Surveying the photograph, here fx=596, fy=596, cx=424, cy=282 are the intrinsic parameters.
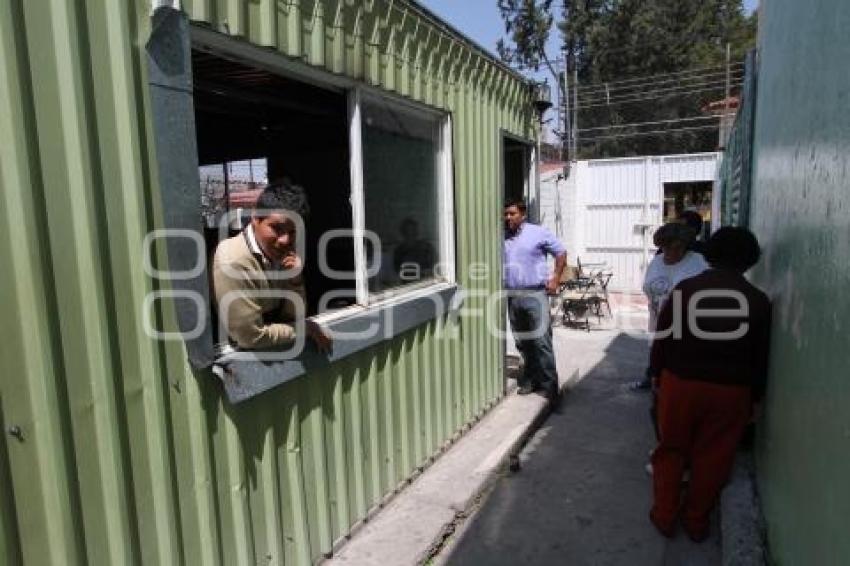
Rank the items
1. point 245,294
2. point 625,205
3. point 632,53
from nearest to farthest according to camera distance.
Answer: point 245,294 → point 625,205 → point 632,53

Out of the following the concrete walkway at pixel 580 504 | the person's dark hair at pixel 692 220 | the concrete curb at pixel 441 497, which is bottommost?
the concrete walkway at pixel 580 504

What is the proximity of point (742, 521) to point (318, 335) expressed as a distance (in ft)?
8.15

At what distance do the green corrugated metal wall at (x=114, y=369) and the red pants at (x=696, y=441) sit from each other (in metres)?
1.84

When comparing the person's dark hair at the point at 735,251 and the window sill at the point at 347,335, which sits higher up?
the person's dark hair at the point at 735,251

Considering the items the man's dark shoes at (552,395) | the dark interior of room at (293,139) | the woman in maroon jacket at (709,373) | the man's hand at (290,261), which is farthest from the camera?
the man's dark shoes at (552,395)

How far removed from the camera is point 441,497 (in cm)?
379

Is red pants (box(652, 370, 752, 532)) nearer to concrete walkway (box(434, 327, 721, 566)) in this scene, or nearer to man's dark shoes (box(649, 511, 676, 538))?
man's dark shoes (box(649, 511, 676, 538))

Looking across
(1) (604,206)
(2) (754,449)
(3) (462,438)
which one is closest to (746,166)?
(2) (754,449)

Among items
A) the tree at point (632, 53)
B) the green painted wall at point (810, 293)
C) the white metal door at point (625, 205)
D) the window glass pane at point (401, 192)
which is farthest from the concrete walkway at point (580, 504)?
the tree at point (632, 53)

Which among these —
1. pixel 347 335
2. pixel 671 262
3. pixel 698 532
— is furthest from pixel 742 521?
pixel 347 335

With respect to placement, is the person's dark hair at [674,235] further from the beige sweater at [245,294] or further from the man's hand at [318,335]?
the beige sweater at [245,294]

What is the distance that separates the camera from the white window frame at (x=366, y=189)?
325 cm

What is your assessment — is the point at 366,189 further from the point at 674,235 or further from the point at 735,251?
the point at 674,235

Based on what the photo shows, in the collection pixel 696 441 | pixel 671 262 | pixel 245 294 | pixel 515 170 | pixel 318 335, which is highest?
pixel 515 170
